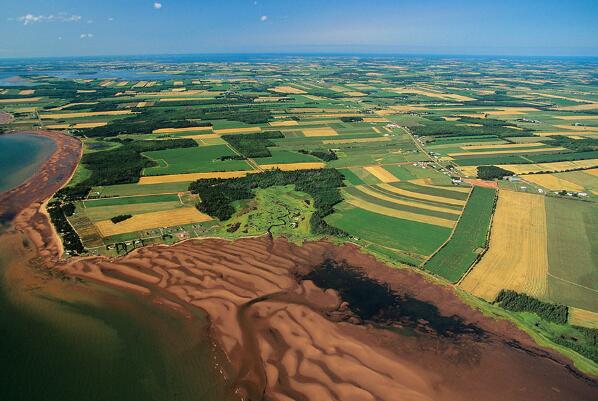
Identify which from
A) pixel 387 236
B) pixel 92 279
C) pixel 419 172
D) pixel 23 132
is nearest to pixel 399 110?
pixel 419 172

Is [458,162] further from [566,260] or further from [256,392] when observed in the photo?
[256,392]

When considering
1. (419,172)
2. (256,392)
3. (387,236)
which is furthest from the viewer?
(419,172)

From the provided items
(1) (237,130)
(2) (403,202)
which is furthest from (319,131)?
(2) (403,202)

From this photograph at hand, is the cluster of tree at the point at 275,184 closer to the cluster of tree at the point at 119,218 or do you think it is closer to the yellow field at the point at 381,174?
the yellow field at the point at 381,174

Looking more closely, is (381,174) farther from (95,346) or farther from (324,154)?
(95,346)

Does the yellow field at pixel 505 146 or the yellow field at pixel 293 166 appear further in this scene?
the yellow field at pixel 505 146

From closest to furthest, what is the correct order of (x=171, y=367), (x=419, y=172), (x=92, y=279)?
(x=171, y=367), (x=92, y=279), (x=419, y=172)

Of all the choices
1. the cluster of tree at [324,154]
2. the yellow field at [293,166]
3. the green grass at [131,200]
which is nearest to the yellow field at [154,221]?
the green grass at [131,200]
